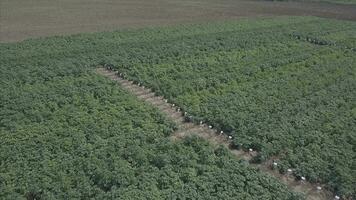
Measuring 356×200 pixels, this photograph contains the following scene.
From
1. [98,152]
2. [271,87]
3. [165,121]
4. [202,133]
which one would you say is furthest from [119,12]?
[98,152]

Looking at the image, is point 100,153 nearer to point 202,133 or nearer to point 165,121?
point 165,121

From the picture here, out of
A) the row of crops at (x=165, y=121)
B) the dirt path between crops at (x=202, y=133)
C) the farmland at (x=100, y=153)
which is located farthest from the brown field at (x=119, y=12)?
the farmland at (x=100, y=153)

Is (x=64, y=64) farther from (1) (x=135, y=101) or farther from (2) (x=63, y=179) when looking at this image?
(2) (x=63, y=179)

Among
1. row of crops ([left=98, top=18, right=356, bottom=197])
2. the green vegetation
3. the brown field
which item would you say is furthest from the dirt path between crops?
the brown field

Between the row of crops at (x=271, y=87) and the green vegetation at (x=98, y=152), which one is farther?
the row of crops at (x=271, y=87)

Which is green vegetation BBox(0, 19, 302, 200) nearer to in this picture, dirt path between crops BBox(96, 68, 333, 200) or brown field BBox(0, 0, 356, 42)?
dirt path between crops BBox(96, 68, 333, 200)

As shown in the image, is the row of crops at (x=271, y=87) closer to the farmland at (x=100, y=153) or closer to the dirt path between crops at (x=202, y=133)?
the dirt path between crops at (x=202, y=133)
